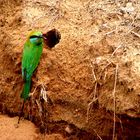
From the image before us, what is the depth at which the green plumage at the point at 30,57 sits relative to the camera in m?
3.81

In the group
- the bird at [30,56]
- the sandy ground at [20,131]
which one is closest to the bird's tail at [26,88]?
the bird at [30,56]

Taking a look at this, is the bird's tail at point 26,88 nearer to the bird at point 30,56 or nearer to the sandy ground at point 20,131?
the bird at point 30,56

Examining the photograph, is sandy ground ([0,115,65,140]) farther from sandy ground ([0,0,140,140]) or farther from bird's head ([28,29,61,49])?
bird's head ([28,29,61,49])

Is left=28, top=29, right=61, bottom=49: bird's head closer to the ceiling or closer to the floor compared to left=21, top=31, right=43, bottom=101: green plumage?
closer to the ceiling

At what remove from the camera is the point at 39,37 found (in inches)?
151

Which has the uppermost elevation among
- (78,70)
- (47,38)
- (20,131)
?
(47,38)

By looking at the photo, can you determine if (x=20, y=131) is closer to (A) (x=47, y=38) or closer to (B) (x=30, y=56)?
(B) (x=30, y=56)

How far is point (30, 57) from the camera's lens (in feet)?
12.5

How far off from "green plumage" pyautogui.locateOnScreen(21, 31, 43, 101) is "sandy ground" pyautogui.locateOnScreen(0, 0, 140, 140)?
0.05 meters

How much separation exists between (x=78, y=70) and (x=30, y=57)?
0.41 metres

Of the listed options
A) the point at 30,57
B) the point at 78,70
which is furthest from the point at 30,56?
the point at 78,70

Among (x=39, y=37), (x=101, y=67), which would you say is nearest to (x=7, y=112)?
(x=39, y=37)

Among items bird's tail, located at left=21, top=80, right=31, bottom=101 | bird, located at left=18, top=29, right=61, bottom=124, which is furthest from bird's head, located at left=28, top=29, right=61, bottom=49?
bird's tail, located at left=21, top=80, right=31, bottom=101

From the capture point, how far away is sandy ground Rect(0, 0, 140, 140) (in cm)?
355
